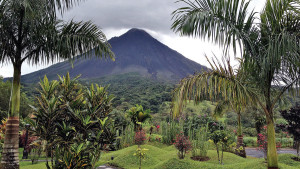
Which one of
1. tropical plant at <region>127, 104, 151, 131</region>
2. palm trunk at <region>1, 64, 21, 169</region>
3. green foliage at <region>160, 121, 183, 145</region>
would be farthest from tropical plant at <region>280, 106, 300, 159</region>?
tropical plant at <region>127, 104, 151, 131</region>

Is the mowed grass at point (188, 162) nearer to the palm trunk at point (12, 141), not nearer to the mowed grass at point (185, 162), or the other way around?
the mowed grass at point (185, 162)

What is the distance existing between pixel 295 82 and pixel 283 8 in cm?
171

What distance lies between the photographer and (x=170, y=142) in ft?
47.8

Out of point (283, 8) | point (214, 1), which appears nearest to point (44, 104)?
point (214, 1)

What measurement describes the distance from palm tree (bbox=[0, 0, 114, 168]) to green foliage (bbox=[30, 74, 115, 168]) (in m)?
0.67

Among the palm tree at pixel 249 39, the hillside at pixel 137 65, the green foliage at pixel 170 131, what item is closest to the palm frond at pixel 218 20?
the palm tree at pixel 249 39

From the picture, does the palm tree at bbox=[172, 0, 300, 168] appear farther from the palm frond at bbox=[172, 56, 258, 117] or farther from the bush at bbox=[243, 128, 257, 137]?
the bush at bbox=[243, 128, 257, 137]

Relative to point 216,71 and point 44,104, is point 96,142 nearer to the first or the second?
point 44,104

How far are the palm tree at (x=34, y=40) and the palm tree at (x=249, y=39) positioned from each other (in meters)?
2.70

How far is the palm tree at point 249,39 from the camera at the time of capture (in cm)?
475

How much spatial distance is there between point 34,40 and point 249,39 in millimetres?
5283

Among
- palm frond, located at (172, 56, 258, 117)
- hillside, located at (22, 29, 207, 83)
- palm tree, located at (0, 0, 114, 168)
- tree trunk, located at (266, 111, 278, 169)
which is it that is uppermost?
hillside, located at (22, 29, 207, 83)

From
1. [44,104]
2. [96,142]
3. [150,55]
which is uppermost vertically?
[150,55]

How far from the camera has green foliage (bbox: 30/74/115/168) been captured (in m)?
5.32
